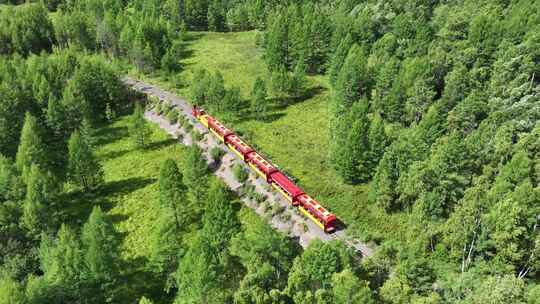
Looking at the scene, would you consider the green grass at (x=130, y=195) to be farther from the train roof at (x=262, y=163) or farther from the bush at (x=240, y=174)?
the train roof at (x=262, y=163)

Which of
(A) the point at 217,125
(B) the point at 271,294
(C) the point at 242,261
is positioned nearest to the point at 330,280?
(B) the point at 271,294

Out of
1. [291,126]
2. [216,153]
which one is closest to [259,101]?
[291,126]

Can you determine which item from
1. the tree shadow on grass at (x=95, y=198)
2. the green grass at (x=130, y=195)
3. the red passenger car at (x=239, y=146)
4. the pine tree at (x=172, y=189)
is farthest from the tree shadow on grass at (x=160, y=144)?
the pine tree at (x=172, y=189)

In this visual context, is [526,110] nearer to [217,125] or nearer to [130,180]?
[217,125]

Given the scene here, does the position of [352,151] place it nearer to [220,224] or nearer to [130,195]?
[220,224]

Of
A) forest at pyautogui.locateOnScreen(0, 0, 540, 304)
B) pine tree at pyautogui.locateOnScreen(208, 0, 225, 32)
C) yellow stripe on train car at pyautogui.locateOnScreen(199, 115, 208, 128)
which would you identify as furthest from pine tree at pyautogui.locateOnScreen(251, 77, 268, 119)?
pine tree at pyautogui.locateOnScreen(208, 0, 225, 32)

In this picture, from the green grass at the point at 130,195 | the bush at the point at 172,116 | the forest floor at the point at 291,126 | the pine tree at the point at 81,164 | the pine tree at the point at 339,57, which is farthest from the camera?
the pine tree at the point at 339,57

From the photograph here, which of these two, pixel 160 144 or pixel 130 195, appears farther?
pixel 160 144
